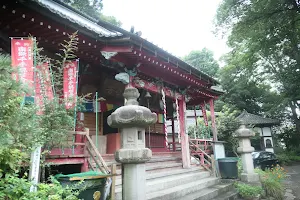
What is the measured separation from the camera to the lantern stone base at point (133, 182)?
3539mm

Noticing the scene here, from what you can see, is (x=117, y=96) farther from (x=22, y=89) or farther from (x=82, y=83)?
(x=22, y=89)

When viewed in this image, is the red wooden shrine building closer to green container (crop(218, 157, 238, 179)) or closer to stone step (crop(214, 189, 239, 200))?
green container (crop(218, 157, 238, 179))

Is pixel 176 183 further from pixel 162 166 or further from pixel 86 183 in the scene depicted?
pixel 86 183

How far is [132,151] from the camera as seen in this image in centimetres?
360

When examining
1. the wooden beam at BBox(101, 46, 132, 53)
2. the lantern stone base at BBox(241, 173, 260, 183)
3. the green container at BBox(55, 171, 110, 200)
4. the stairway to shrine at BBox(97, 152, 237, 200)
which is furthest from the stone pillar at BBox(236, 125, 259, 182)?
the green container at BBox(55, 171, 110, 200)

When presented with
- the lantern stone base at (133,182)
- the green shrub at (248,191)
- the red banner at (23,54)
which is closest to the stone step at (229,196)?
the green shrub at (248,191)

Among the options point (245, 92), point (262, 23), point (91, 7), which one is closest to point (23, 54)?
point (262, 23)

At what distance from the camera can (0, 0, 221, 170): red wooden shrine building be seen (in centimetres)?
465

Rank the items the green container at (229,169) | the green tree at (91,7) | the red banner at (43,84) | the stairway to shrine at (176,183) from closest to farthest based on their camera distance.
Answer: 1. the red banner at (43,84)
2. the stairway to shrine at (176,183)
3. the green container at (229,169)
4. the green tree at (91,7)

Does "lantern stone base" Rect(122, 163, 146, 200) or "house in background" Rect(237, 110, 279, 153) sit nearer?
"lantern stone base" Rect(122, 163, 146, 200)

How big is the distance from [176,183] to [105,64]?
4374 millimetres

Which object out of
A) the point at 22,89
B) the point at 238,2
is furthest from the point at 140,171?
the point at 238,2

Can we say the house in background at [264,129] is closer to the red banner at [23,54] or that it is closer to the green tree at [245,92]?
the green tree at [245,92]

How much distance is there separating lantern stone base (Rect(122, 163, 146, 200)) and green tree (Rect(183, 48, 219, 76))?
32.9 m
